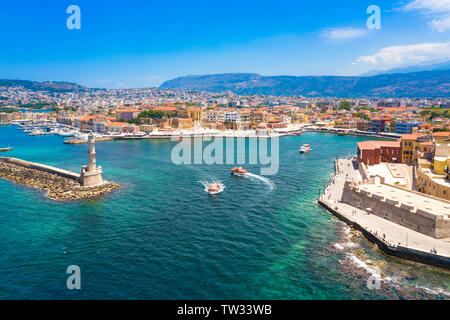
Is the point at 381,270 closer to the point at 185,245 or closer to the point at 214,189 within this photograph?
the point at 185,245

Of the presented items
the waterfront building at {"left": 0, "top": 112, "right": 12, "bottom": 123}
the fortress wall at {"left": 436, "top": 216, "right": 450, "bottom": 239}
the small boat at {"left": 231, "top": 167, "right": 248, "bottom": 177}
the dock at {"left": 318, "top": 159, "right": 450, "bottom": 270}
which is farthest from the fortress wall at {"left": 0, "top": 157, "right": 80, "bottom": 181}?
the waterfront building at {"left": 0, "top": 112, "right": 12, "bottom": 123}

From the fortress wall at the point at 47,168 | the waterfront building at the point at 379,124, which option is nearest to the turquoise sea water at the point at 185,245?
the fortress wall at the point at 47,168

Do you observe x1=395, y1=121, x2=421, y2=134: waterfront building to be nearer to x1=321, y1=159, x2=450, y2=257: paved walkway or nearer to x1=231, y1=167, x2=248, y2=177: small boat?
x1=231, y1=167, x2=248, y2=177: small boat

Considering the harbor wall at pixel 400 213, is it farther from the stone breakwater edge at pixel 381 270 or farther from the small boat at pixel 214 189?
the small boat at pixel 214 189

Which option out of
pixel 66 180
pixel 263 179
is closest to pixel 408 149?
pixel 263 179

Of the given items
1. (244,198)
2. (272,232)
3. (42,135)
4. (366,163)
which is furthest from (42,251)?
(42,135)

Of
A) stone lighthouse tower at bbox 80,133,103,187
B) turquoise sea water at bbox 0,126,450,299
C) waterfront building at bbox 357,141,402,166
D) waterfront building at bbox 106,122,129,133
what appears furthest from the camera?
waterfront building at bbox 106,122,129,133
